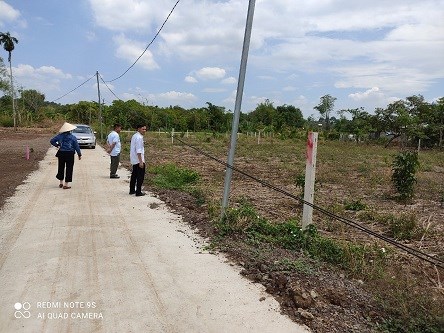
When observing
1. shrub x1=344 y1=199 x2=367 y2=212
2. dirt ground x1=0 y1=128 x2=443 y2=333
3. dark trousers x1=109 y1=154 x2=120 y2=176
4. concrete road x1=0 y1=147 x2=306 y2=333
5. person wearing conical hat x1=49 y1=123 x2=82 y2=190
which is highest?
person wearing conical hat x1=49 y1=123 x2=82 y2=190

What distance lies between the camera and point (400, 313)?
3.39 metres

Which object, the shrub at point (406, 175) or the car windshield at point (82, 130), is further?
the car windshield at point (82, 130)

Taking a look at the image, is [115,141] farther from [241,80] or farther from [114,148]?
[241,80]

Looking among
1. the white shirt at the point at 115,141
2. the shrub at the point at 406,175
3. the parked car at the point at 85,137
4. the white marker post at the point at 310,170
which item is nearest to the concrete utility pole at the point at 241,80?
the white marker post at the point at 310,170

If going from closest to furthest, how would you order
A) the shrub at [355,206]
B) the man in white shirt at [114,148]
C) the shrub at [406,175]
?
1. the shrub at [355,206]
2. the shrub at [406,175]
3. the man in white shirt at [114,148]

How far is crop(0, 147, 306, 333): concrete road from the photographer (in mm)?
3318

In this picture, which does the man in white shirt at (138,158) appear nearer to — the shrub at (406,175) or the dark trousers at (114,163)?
the dark trousers at (114,163)

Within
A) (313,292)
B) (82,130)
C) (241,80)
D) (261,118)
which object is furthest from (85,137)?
(261,118)

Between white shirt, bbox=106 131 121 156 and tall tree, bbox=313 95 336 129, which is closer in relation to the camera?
white shirt, bbox=106 131 121 156

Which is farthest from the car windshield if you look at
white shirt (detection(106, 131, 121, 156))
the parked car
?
white shirt (detection(106, 131, 121, 156))

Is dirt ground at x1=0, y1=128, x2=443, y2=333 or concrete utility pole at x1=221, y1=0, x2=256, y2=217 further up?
concrete utility pole at x1=221, y1=0, x2=256, y2=217

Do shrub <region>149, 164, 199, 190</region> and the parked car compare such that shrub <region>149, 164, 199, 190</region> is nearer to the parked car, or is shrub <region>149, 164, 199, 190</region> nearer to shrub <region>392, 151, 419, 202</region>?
shrub <region>392, 151, 419, 202</region>

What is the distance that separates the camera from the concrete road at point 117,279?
3.32m

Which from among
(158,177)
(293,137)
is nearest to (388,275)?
(158,177)
